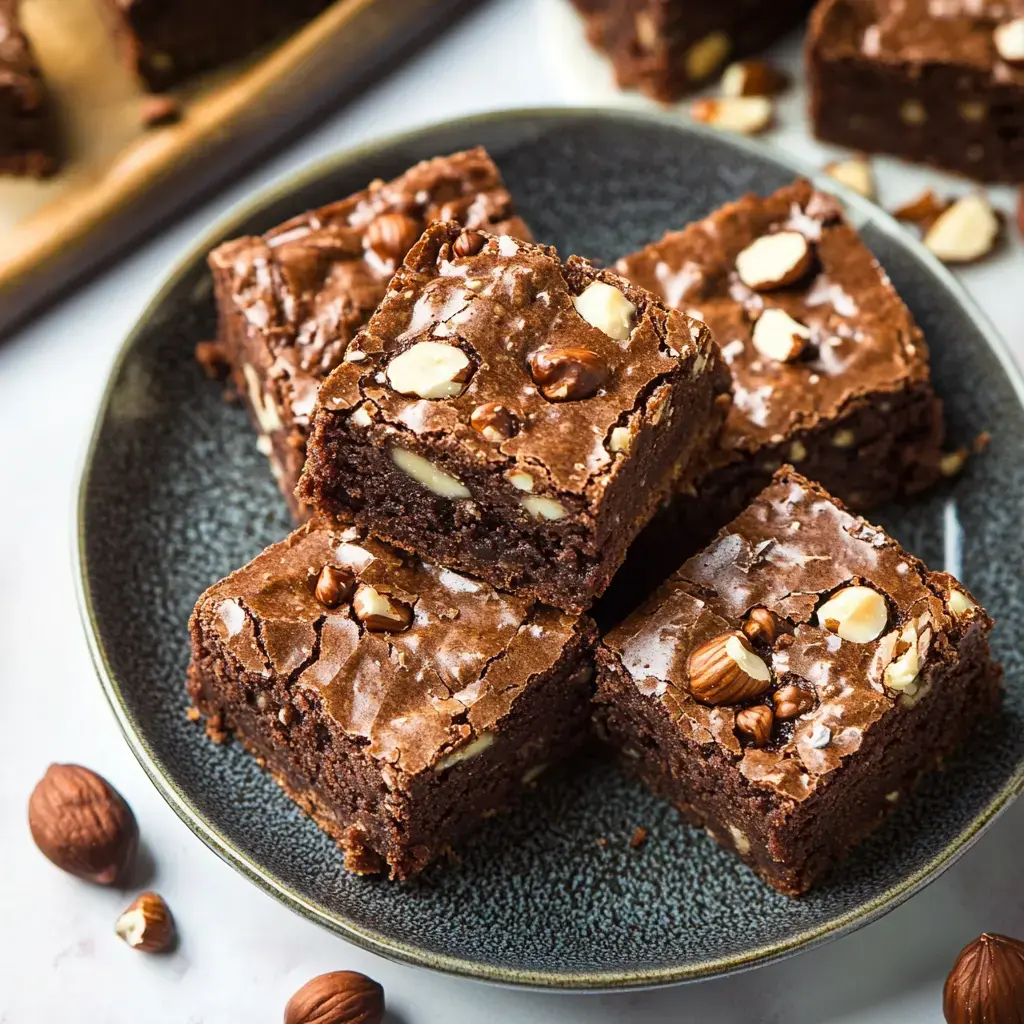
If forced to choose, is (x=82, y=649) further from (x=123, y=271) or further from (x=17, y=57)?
(x=17, y=57)

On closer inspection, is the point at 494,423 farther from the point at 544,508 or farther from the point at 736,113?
the point at 736,113

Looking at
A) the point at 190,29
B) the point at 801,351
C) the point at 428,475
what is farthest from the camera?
the point at 190,29

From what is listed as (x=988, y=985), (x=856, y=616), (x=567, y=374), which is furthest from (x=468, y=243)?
(x=988, y=985)

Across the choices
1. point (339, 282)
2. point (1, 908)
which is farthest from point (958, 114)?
point (1, 908)

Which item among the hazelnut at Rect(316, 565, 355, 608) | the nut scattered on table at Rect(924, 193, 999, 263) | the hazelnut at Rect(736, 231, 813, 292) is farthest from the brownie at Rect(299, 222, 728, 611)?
the nut scattered on table at Rect(924, 193, 999, 263)

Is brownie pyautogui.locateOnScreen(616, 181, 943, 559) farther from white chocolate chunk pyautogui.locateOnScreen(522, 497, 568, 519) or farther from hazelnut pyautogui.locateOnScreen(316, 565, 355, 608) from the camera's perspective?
hazelnut pyautogui.locateOnScreen(316, 565, 355, 608)

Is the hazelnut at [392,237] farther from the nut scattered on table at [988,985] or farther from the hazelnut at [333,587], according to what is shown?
the nut scattered on table at [988,985]

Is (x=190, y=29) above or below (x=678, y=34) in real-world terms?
above
